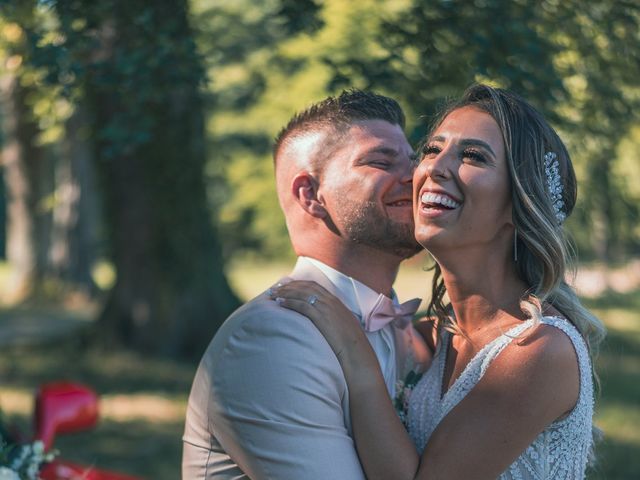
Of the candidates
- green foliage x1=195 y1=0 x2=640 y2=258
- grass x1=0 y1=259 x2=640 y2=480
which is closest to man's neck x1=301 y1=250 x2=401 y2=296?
green foliage x1=195 y1=0 x2=640 y2=258

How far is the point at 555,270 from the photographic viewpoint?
2.93 metres

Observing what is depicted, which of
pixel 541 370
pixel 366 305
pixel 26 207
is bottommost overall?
pixel 26 207

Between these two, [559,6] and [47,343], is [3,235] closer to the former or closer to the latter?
[47,343]

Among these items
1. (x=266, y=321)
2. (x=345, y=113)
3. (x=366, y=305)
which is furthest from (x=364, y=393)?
(x=345, y=113)

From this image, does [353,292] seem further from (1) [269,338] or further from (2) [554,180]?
(2) [554,180]

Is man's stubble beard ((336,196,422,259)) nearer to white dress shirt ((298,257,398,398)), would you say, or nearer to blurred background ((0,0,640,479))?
white dress shirt ((298,257,398,398))

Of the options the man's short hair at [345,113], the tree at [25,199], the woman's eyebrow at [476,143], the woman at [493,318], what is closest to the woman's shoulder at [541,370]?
the woman at [493,318]

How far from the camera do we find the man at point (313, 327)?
267 centimetres

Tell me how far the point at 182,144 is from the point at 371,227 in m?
8.04

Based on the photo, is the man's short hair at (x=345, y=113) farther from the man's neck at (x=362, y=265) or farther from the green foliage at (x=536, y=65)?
the man's neck at (x=362, y=265)

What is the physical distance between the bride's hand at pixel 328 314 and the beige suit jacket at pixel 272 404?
29mm

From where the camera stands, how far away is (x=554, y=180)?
2.94 meters

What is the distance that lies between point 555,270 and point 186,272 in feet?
29.0

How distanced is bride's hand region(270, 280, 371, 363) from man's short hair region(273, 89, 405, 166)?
26.6 inches
